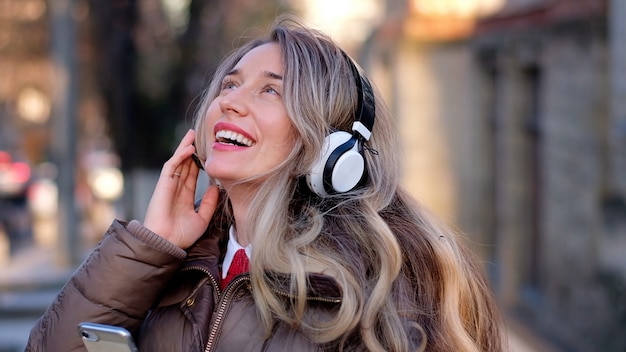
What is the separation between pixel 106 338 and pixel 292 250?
0.48 m

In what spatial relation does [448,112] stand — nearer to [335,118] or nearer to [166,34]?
[166,34]

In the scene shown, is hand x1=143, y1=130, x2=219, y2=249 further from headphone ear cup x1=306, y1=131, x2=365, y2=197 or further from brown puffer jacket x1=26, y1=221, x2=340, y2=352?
headphone ear cup x1=306, y1=131, x2=365, y2=197

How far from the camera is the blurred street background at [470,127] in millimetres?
7910

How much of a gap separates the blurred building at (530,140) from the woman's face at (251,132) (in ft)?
7.55

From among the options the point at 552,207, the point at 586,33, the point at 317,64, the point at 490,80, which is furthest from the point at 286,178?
the point at 490,80

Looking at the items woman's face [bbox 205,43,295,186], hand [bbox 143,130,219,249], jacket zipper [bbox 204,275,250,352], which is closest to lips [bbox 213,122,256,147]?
woman's face [bbox 205,43,295,186]

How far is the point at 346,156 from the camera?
95.1 inches

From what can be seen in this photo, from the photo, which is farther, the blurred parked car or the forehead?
the blurred parked car

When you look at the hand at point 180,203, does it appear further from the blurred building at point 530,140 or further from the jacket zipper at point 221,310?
the blurred building at point 530,140

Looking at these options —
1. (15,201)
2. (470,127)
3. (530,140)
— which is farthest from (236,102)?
(15,201)

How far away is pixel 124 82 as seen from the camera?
11188mm

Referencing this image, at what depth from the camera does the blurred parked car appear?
17516 millimetres

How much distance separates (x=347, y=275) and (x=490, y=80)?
33.8 feet

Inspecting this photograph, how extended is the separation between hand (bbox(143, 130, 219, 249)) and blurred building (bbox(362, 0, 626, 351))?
2.15 metres
